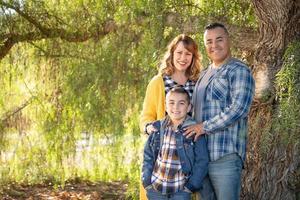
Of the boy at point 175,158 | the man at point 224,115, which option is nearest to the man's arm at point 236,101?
the man at point 224,115

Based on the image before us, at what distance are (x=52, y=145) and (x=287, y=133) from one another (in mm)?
2790

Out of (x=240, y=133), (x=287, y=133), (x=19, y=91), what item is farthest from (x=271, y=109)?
(x=19, y=91)

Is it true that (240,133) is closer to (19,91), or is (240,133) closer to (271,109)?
(271,109)

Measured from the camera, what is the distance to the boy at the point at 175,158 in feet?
9.41

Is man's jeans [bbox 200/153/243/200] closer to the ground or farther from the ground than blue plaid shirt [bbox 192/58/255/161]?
closer to the ground

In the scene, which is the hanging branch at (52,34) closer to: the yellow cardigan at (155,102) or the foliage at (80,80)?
the foliage at (80,80)

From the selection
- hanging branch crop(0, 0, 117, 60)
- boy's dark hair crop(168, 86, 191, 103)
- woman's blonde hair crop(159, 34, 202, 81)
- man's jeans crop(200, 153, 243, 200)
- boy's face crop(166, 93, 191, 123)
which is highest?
hanging branch crop(0, 0, 117, 60)

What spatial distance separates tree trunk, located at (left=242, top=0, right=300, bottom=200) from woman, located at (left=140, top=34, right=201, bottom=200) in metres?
0.68

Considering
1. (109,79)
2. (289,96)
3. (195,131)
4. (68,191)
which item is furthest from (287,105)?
(68,191)

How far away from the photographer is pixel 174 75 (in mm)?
3168

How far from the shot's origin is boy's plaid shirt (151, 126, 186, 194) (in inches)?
114

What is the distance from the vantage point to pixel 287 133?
3.42 m

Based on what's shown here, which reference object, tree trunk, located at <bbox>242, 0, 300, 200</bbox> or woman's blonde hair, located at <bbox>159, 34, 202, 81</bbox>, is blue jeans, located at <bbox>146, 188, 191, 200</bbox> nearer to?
woman's blonde hair, located at <bbox>159, 34, 202, 81</bbox>

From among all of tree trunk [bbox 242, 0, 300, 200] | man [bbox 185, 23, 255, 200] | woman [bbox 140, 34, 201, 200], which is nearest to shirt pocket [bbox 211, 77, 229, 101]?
man [bbox 185, 23, 255, 200]
